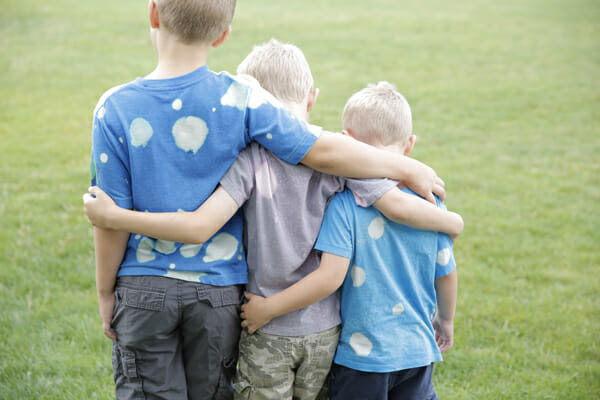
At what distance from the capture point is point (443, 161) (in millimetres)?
6664

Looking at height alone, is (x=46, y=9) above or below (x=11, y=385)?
above

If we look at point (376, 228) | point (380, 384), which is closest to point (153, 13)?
point (376, 228)

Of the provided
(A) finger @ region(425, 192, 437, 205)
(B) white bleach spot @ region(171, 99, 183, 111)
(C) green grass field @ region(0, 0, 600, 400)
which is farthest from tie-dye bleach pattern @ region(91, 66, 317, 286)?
(C) green grass field @ region(0, 0, 600, 400)

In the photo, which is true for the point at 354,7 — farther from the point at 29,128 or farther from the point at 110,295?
the point at 110,295

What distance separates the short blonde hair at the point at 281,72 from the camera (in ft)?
6.49

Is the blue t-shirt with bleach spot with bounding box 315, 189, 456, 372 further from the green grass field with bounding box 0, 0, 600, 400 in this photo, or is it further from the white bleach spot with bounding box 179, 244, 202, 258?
the green grass field with bounding box 0, 0, 600, 400

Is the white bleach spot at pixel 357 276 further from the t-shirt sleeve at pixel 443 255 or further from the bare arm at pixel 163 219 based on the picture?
the bare arm at pixel 163 219

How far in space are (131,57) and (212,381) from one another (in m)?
9.75

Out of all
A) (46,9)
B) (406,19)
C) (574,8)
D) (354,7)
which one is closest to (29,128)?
(46,9)

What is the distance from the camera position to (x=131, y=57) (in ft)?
35.6

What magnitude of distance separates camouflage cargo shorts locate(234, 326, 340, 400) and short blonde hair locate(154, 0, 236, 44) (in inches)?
37.0

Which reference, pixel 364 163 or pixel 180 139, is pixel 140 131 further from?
pixel 364 163

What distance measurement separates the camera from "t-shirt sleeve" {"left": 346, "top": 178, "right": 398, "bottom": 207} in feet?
6.26

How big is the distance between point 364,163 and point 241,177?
1.25 ft
